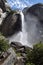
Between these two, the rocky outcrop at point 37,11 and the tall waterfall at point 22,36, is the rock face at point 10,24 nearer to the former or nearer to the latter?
the tall waterfall at point 22,36

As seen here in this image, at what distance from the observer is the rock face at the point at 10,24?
68169mm

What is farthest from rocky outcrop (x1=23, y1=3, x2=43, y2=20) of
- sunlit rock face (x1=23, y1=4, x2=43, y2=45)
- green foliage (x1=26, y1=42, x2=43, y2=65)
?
green foliage (x1=26, y1=42, x2=43, y2=65)

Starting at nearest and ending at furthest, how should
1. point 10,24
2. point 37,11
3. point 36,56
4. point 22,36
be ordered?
1. point 36,56
2. point 10,24
3. point 22,36
4. point 37,11

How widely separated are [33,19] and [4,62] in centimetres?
4463

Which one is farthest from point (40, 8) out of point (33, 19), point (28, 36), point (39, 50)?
point (39, 50)

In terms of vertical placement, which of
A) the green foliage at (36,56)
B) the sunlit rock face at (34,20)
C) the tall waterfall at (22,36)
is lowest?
the green foliage at (36,56)

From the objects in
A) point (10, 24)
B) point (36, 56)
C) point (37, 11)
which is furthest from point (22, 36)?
point (36, 56)

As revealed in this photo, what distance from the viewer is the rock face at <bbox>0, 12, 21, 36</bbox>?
68.2 metres

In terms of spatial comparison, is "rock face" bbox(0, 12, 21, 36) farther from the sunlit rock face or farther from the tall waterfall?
the sunlit rock face

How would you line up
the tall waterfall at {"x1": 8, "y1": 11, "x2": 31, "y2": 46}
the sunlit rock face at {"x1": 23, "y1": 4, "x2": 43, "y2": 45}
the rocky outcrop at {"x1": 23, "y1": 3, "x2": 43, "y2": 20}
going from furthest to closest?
the rocky outcrop at {"x1": 23, "y1": 3, "x2": 43, "y2": 20} < the sunlit rock face at {"x1": 23, "y1": 4, "x2": 43, "y2": 45} < the tall waterfall at {"x1": 8, "y1": 11, "x2": 31, "y2": 46}

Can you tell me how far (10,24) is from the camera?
6856 centimetres

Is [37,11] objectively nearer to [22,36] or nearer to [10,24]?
[22,36]

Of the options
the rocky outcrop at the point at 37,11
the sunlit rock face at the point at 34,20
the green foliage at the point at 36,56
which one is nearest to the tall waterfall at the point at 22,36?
the sunlit rock face at the point at 34,20

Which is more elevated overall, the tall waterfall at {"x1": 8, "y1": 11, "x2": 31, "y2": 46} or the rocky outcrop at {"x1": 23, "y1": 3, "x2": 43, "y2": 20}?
the rocky outcrop at {"x1": 23, "y1": 3, "x2": 43, "y2": 20}
